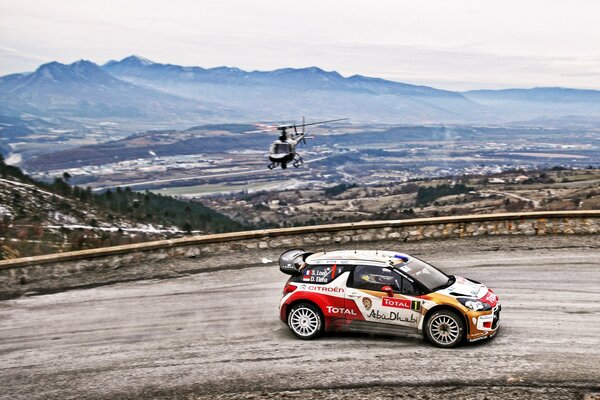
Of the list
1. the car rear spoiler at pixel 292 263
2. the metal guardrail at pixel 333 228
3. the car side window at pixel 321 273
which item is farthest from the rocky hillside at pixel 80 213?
the car side window at pixel 321 273

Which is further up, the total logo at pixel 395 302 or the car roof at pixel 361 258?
the car roof at pixel 361 258

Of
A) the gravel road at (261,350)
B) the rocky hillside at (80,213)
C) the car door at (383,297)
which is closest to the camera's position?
the gravel road at (261,350)

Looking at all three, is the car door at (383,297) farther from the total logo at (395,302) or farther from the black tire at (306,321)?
the black tire at (306,321)

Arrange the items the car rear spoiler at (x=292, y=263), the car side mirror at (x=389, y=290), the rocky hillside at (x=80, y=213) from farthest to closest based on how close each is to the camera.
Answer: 1. the rocky hillside at (x=80, y=213)
2. the car rear spoiler at (x=292, y=263)
3. the car side mirror at (x=389, y=290)

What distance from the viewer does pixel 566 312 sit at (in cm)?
1303

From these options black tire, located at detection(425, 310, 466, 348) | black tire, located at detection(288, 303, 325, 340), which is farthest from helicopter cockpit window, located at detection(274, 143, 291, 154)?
black tire, located at detection(425, 310, 466, 348)

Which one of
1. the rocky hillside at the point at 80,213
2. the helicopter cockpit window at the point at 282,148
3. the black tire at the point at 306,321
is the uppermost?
the helicopter cockpit window at the point at 282,148

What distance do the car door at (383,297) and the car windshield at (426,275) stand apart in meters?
0.25

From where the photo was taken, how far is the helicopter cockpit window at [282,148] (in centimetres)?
3738

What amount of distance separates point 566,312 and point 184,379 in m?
7.60

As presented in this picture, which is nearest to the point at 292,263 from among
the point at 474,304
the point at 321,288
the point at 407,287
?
the point at 321,288

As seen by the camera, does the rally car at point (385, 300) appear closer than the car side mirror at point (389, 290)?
Yes

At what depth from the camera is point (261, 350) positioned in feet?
39.0

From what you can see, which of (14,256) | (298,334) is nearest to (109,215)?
(14,256)
